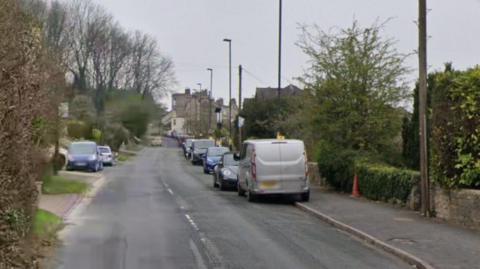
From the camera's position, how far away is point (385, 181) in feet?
73.3

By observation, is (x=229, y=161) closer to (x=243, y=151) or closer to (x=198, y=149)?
(x=243, y=151)

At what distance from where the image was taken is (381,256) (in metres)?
13.2

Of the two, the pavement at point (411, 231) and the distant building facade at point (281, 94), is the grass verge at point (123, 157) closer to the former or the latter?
the distant building facade at point (281, 94)

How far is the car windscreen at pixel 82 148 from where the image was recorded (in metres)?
46.0

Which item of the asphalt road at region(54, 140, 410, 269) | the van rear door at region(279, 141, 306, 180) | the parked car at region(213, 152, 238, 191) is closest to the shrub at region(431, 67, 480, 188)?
the asphalt road at region(54, 140, 410, 269)

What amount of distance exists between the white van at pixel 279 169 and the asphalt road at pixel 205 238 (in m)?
0.59

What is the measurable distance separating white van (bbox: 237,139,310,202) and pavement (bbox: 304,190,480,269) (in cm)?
86

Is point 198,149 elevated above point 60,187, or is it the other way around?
point 198,149

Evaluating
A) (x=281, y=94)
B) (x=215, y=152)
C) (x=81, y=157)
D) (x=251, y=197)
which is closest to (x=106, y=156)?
(x=81, y=157)

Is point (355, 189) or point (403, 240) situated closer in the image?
point (403, 240)

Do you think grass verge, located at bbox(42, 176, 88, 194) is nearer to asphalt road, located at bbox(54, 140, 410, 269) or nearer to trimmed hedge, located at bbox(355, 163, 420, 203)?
asphalt road, located at bbox(54, 140, 410, 269)

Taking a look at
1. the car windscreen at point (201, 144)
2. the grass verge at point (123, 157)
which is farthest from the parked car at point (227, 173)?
the grass verge at point (123, 157)

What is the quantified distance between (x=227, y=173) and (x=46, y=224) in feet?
46.1

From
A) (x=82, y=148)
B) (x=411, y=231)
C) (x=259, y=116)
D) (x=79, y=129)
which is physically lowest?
(x=411, y=231)
